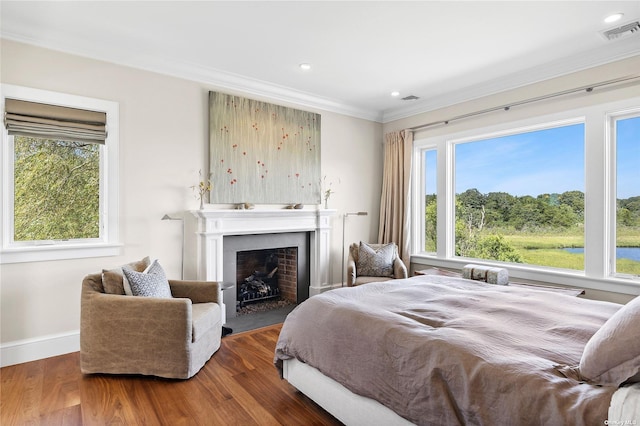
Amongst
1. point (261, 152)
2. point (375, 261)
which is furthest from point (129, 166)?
point (375, 261)

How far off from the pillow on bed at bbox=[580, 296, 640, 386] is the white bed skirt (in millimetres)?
50

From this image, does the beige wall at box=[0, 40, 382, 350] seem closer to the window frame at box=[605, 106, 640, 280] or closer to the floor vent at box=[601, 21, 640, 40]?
the floor vent at box=[601, 21, 640, 40]

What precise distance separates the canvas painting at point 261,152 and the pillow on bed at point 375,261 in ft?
3.12

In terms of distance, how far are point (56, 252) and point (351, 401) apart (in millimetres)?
2706

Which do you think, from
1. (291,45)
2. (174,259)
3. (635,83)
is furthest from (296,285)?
(635,83)

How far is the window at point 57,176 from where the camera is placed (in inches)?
112

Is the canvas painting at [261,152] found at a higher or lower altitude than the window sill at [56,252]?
higher

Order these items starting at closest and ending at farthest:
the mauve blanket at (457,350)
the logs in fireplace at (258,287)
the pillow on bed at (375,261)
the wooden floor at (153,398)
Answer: the mauve blanket at (457,350) < the wooden floor at (153,398) < the pillow on bed at (375,261) < the logs in fireplace at (258,287)

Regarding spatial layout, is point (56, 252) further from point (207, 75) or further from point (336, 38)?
point (336, 38)

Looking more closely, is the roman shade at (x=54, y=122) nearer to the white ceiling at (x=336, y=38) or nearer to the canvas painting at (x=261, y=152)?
the white ceiling at (x=336, y=38)

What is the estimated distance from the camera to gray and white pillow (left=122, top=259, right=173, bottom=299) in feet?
8.75

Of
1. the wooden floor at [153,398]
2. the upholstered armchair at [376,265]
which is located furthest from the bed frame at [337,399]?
the upholstered armchair at [376,265]

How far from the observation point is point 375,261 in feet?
14.3

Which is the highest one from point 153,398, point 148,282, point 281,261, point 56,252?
point 56,252
